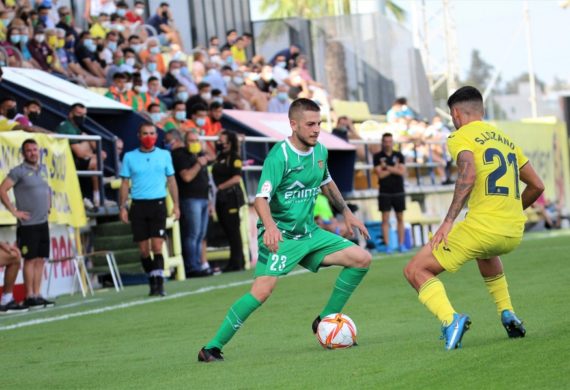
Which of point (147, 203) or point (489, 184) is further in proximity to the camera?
point (147, 203)

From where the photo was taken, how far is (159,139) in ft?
76.2

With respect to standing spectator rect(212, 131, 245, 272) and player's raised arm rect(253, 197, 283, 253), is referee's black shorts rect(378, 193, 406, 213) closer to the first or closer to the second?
standing spectator rect(212, 131, 245, 272)

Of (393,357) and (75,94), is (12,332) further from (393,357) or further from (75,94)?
(75,94)

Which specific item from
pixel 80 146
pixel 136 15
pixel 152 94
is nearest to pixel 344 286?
pixel 80 146

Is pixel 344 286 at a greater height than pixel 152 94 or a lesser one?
lesser

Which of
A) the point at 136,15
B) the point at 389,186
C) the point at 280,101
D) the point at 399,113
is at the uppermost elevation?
the point at 136,15

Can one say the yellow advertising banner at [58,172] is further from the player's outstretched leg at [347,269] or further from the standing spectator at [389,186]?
the player's outstretched leg at [347,269]

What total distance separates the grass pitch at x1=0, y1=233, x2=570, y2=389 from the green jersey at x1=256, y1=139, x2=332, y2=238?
3.05 feet

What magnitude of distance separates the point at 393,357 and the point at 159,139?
1510 centimetres

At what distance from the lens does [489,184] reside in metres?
8.72

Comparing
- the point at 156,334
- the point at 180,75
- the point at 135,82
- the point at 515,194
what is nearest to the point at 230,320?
the point at 515,194

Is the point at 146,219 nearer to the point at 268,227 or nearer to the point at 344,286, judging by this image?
the point at 344,286

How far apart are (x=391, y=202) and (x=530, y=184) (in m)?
16.7

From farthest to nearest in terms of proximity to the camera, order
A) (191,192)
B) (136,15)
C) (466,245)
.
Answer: (136,15) < (191,192) < (466,245)
